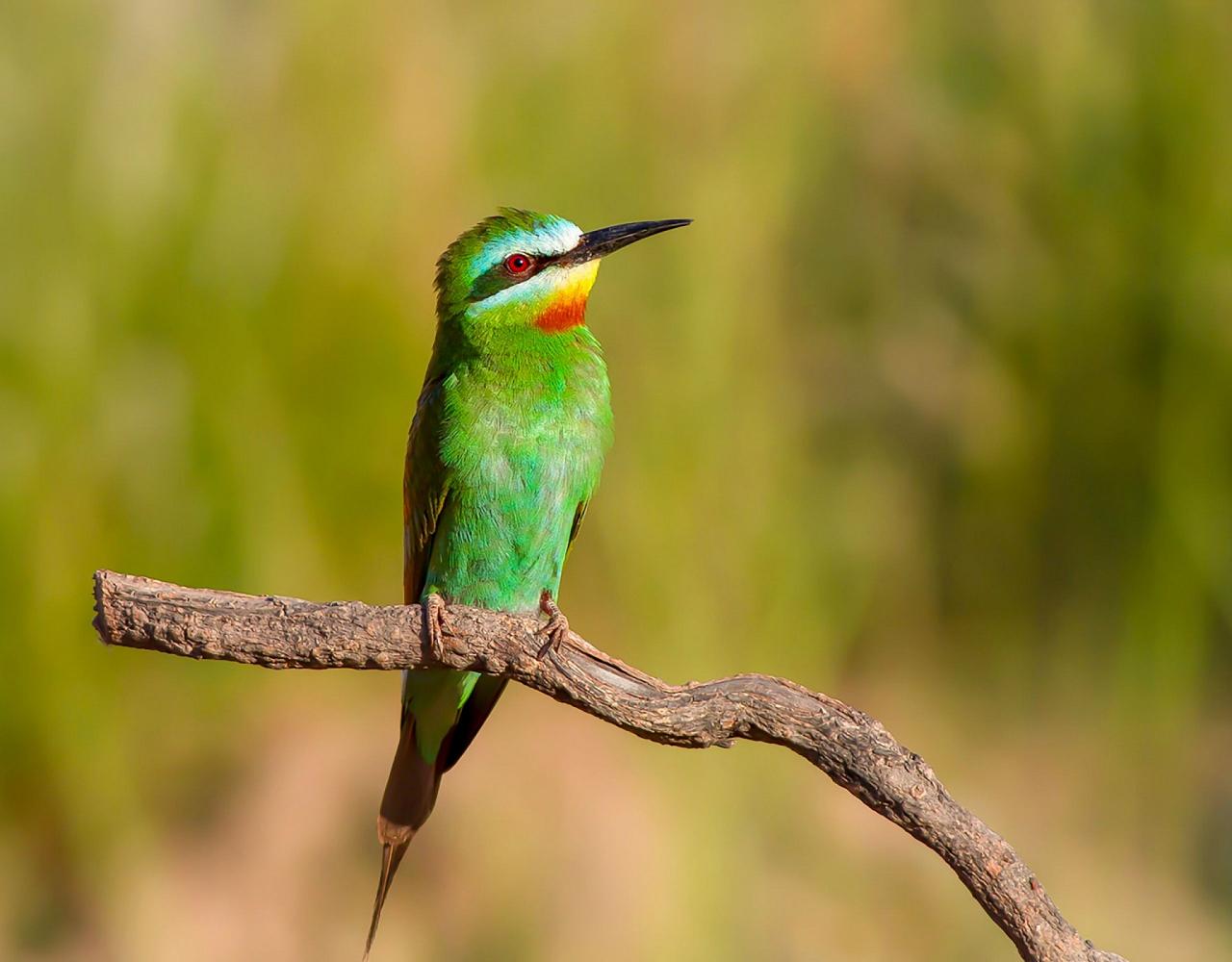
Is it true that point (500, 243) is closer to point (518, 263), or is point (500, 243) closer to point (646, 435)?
point (518, 263)

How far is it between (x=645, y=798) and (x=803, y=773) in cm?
45

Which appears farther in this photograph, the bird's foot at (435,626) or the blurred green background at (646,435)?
the blurred green background at (646,435)

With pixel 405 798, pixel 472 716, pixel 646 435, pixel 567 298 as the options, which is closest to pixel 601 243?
pixel 567 298

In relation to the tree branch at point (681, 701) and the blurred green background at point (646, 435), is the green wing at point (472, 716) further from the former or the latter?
the blurred green background at point (646, 435)

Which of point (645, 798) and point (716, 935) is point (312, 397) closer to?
point (645, 798)

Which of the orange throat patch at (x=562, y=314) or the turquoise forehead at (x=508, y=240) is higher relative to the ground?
the turquoise forehead at (x=508, y=240)

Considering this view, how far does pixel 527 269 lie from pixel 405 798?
2.60 ft

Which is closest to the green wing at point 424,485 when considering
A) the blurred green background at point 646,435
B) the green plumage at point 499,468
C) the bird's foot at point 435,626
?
the green plumage at point 499,468

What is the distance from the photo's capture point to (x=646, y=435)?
3.32 m

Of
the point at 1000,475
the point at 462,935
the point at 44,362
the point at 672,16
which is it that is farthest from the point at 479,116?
the point at 462,935

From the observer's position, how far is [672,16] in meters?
3.63

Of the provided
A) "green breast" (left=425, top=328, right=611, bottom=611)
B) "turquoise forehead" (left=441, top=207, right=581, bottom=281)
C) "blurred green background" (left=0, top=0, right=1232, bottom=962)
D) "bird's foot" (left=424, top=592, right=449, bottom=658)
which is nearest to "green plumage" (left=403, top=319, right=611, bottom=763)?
"green breast" (left=425, top=328, right=611, bottom=611)

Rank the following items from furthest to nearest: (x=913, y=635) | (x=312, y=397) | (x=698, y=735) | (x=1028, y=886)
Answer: (x=913, y=635) < (x=312, y=397) < (x=698, y=735) < (x=1028, y=886)

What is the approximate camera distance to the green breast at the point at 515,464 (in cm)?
216
